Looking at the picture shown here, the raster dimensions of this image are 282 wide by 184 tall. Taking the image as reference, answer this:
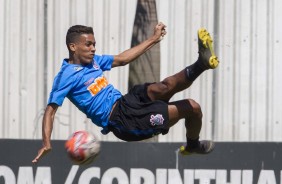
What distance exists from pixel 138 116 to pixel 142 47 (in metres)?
0.73

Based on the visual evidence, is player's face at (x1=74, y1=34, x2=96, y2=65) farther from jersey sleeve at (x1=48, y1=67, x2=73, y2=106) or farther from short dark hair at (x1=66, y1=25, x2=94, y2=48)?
jersey sleeve at (x1=48, y1=67, x2=73, y2=106)

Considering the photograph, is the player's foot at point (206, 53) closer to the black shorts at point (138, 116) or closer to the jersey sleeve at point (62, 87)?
the black shorts at point (138, 116)

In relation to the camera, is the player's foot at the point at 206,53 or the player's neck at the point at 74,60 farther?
the player's neck at the point at 74,60

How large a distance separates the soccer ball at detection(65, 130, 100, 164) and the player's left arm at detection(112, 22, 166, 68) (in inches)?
37.7

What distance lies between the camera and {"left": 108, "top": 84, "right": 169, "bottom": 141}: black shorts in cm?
1140

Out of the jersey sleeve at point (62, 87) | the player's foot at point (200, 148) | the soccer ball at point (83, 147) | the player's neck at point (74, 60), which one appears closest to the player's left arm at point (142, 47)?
the player's neck at point (74, 60)

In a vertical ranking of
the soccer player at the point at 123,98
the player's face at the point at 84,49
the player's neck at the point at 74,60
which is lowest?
the soccer player at the point at 123,98

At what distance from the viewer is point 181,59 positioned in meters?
14.7

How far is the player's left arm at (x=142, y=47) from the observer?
11.4 meters

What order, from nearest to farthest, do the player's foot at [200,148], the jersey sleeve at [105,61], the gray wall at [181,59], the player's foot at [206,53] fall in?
the player's foot at [206,53]
the jersey sleeve at [105,61]
the player's foot at [200,148]
the gray wall at [181,59]

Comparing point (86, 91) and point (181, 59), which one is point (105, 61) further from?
point (181, 59)

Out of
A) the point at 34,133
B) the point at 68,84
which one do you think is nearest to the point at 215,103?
the point at 34,133

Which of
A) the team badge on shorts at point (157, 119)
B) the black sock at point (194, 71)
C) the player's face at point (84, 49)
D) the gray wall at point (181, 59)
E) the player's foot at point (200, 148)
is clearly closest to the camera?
the black sock at point (194, 71)

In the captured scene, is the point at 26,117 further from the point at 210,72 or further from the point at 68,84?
the point at 68,84
